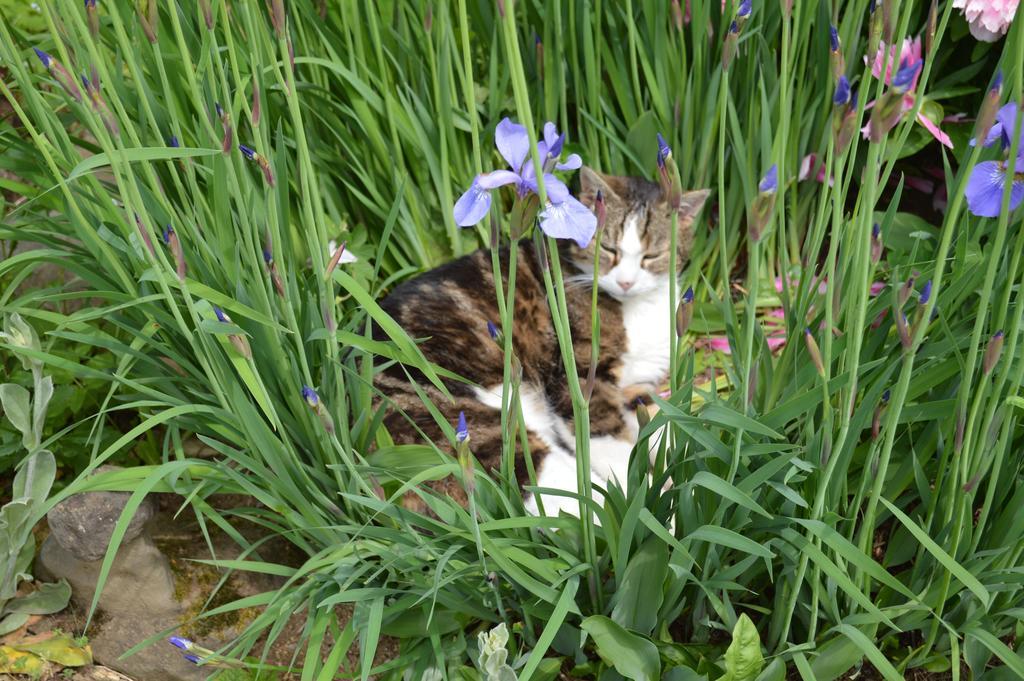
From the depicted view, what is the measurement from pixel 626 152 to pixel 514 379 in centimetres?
109

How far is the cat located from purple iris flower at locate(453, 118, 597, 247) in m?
0.75

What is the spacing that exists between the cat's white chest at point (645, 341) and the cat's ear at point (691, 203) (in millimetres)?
188

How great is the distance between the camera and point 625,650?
130cm

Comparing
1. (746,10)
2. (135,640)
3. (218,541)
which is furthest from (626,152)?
(135,640)

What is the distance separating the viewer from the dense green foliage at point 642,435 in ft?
3.74

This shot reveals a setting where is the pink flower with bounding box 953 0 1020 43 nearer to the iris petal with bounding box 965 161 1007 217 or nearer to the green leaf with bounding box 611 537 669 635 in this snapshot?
the iris petal with bounding box 965 161 1007 217

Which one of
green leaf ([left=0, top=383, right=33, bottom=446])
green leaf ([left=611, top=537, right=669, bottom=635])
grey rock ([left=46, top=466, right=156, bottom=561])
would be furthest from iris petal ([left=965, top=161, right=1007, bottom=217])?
green leaf ([left=0, top=383, right=33, bottom=446])

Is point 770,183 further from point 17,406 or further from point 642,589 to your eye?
point 17,406

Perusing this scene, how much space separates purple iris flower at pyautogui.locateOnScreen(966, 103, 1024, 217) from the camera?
90cm

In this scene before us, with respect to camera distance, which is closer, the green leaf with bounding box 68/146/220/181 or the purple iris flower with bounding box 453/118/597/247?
the purple iris flower with bounding box 453/118/597/247

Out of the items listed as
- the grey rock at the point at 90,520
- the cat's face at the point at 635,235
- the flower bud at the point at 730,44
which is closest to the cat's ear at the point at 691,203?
the cat's face at the point at 635,235

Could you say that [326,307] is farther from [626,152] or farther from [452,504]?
[626,152]

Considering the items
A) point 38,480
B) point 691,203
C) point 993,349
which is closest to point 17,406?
point 38,480

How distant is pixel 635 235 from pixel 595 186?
6.5 inches
